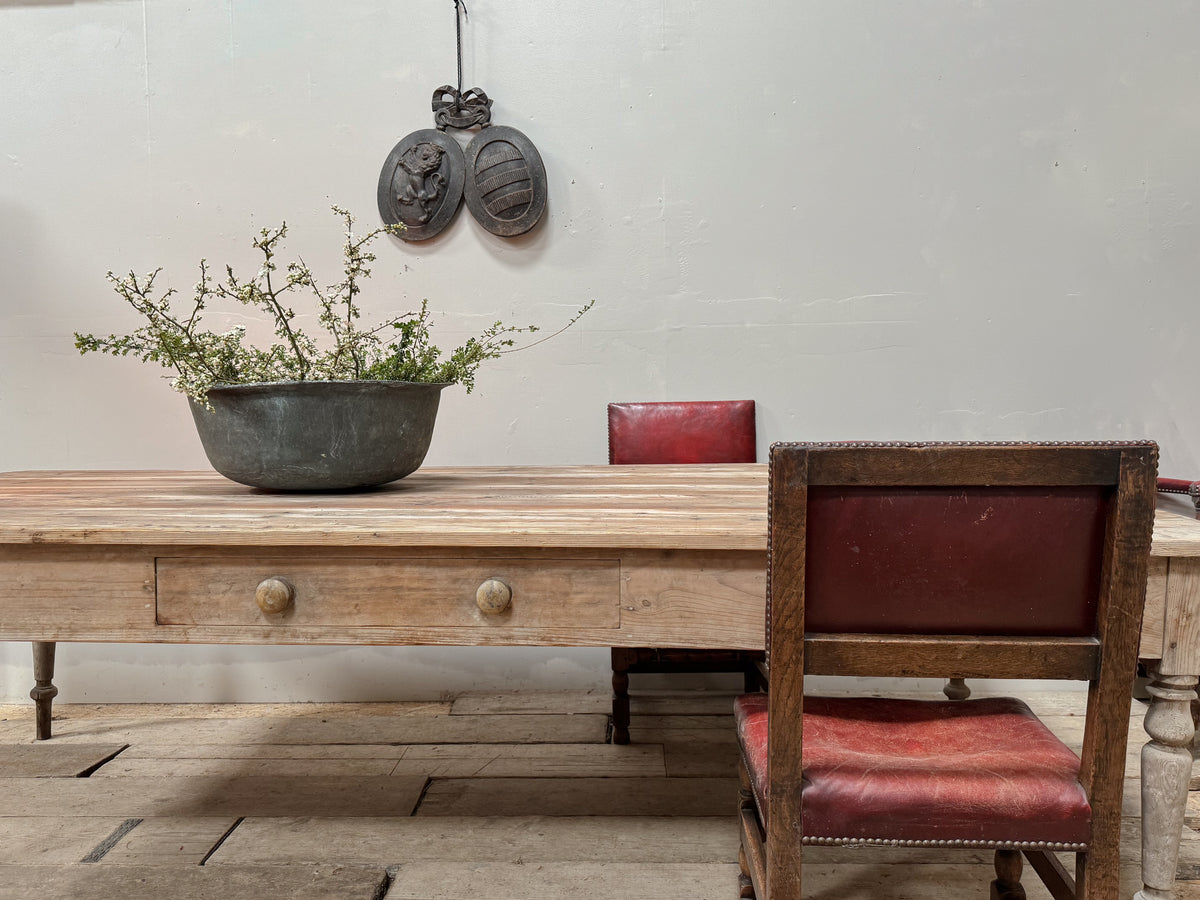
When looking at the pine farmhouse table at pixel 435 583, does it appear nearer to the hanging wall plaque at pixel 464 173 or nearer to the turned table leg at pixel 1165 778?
the turned table leg at pixel 1165 778

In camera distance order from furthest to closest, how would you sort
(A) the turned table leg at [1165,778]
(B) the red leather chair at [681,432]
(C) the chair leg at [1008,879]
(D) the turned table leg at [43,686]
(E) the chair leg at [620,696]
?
(B) the red leather chair at [681,432], (D) the turned table leg at [43,686], (E) the chair leg at [620,696], (C) the chair leg at [1008,879], (A) the turned table leg at [1165,778]

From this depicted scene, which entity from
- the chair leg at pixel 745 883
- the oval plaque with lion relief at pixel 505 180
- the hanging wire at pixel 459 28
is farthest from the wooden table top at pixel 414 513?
the hanging wire at pixel 459 28

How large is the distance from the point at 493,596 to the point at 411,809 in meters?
0.94

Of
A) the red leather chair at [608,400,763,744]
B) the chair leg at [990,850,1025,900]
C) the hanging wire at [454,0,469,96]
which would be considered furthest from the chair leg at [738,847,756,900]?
the hanging wire at [454,0,469,96]

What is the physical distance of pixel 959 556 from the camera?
32.4 inches

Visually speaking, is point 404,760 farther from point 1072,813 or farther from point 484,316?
point 1072,813

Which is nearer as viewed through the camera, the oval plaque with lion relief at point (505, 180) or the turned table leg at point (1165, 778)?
the turned table leg at point (1165, 778)

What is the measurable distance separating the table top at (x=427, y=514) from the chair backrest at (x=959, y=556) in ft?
0.62

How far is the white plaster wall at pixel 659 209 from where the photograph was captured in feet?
7.80

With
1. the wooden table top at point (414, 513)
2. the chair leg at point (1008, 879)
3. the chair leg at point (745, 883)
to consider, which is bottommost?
the chair leg at point (745, 883)

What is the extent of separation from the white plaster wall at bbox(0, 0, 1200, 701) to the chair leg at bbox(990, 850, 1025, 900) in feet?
4.39

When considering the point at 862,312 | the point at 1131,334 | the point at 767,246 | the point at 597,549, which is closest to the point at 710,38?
the point at 767,246

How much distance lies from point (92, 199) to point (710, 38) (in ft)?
6.60

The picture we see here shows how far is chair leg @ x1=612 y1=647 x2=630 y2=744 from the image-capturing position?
192 centimetres
